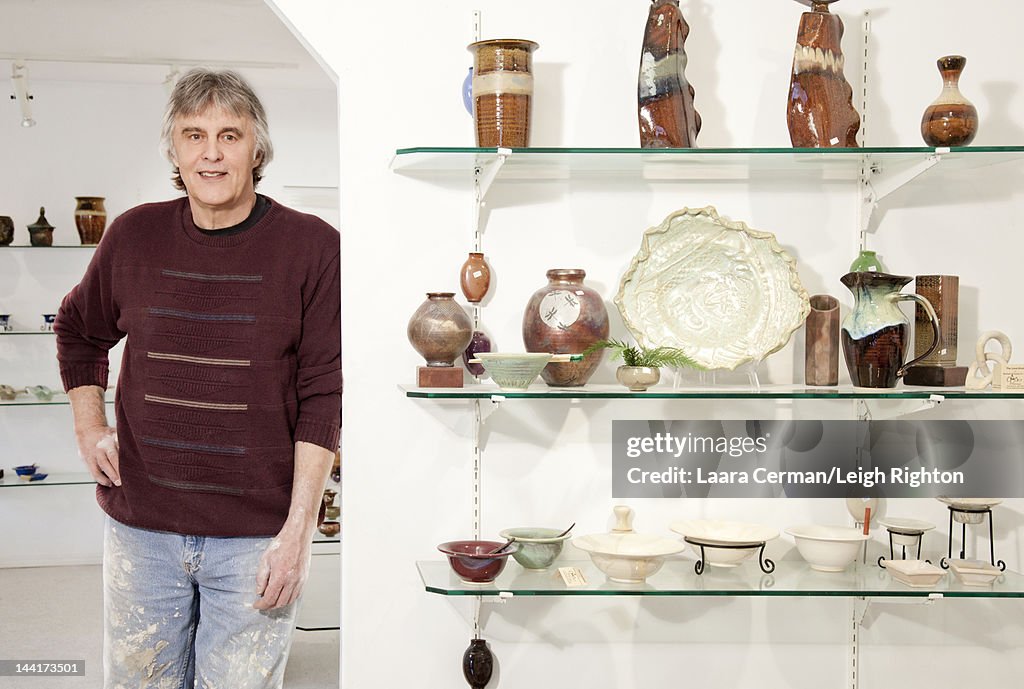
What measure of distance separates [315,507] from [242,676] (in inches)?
13.9

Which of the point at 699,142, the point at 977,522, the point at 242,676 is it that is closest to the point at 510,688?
the point at 242,676

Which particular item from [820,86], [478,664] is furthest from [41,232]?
[820,86]

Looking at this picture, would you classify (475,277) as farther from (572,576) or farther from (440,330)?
(572,576)

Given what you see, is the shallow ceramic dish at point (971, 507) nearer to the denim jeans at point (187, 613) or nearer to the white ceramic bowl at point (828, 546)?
the white ceramic bowl at point (828, 546)

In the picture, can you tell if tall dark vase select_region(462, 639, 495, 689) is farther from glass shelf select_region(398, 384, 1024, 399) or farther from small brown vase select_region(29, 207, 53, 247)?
small brown vase select_region(29, 207, 53, 247)

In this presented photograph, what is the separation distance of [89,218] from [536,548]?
3327 mm

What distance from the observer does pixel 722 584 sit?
1.79 meters

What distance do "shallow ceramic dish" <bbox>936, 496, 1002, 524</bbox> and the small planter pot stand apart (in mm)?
667

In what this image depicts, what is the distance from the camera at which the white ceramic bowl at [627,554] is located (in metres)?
1.75

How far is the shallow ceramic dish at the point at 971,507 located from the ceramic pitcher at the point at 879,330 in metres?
0.30

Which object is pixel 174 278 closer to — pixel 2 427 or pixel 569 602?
pixel 569 602

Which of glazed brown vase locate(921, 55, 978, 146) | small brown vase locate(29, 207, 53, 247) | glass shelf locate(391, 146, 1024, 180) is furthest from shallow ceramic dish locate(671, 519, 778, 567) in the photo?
small brown vase locate(29, 207, 53, 247)

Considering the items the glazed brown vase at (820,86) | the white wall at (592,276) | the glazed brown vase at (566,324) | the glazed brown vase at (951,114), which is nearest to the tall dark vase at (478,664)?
the white wall at (592,276)

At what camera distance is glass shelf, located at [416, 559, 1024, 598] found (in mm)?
1739
